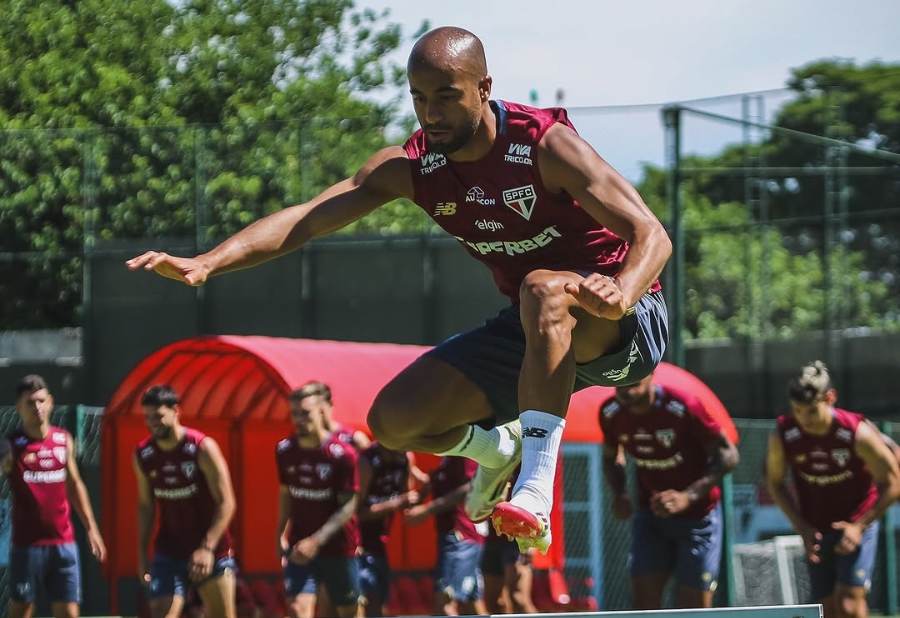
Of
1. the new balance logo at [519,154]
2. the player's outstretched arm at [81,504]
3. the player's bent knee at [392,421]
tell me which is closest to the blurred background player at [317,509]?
the player's outstretched arm at [81,504]

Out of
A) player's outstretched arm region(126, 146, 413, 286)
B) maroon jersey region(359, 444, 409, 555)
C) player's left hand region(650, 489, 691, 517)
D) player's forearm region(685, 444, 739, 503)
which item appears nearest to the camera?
Result: player's outstretched arm region(126, 146, 413, 286)

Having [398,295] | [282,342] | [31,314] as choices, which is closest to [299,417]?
[282,342]

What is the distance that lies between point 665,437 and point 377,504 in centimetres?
251

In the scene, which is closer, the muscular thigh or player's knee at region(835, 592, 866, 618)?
the muscular thigh

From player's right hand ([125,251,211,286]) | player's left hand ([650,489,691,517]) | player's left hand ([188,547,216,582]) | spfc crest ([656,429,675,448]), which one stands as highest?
player's right hand ([125,251,211,286])

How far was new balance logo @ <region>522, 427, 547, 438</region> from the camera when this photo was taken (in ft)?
17.6

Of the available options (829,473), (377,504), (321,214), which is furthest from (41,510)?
(321,214)

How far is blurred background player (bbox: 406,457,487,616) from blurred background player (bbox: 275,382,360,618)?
0.71 m

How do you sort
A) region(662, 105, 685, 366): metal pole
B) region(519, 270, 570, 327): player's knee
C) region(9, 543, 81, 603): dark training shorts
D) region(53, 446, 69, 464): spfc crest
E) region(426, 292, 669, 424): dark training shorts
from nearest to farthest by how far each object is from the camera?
region(519, 270, 570, 327): player's knee → region(426, 292, 669, 424): dark training shorts → region(9, 543, 81, 603): dark training shorts → region(53, 446, 69, 464): spfc crest → region(662, 105, 685, 366): metal pole

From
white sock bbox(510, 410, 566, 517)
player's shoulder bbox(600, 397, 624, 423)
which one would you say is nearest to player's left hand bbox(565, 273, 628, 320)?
white sock bbox(510, 410, 566, 517)

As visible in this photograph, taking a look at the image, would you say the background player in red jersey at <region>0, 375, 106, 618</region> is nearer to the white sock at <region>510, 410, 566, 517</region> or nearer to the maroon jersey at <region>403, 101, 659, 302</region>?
the maroon jersey at <region>403, 101, 659, 302</region>

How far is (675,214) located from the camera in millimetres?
A: 16375

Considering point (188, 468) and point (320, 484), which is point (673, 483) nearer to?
point (320, 484)

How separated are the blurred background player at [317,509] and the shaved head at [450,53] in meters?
5.80
